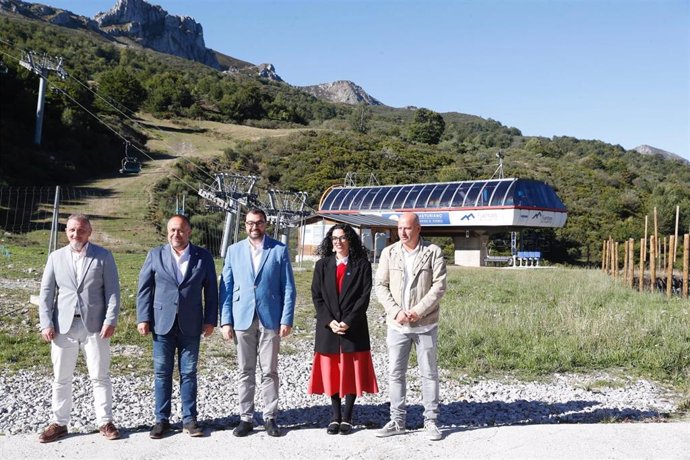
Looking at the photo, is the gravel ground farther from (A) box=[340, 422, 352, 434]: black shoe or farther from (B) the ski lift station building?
(B) the ski lift station building

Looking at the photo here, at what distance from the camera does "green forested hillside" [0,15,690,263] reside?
4038cm

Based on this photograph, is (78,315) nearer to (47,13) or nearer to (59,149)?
(59,149)

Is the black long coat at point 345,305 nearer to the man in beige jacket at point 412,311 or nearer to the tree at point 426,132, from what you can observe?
the man in beige jacket at point 412,311

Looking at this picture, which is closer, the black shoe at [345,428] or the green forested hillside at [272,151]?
the black shoe at [345,428]

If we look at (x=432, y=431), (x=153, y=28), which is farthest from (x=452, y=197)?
(x=153, y=28)

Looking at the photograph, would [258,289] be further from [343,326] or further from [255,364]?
[343,326]

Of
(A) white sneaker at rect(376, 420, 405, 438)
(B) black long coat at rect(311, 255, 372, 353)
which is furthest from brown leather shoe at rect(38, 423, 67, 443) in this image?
(A) white sneaker at rect(376, 420, 405, 438)

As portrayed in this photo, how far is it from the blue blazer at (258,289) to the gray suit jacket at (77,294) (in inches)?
35.1

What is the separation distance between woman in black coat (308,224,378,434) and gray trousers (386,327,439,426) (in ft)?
0.82

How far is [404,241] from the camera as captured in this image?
204 inches

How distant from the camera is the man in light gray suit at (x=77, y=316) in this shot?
4.88 metres

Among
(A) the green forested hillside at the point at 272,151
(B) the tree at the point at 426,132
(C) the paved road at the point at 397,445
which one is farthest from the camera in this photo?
(B) the tree at the point at 426,132

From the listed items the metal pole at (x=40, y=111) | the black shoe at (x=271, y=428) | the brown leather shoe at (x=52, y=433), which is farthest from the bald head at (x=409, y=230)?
the metal pole at (x=40, y=111)

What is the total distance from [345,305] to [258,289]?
73 cm
